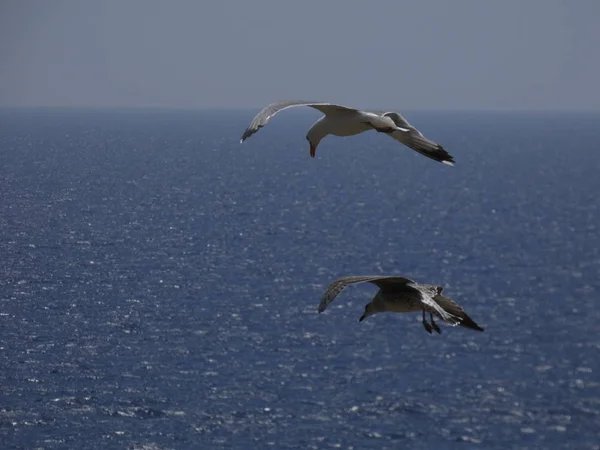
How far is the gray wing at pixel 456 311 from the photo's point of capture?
15.6 metres

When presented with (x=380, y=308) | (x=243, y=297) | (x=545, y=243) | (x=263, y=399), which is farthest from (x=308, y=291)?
(x=380, y=308)

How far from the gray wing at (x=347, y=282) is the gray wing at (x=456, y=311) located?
0.60 metres

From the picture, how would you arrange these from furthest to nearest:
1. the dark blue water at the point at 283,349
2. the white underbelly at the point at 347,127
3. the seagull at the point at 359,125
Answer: the dark blue water at the point at 283,349, the white underbelly at the point at 347,127, the seagull at the point at 359,125

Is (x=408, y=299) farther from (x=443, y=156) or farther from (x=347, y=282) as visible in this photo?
(x=443, y=156)

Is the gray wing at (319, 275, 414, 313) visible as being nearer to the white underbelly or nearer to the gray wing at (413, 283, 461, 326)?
the gray wing at (413, 283, 461, 326)

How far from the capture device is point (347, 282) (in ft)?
52.1

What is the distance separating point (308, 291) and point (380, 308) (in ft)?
374

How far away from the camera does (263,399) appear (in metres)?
91.2

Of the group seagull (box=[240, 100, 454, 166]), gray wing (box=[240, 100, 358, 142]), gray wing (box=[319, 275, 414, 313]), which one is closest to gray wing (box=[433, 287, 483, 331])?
gray wing (box=[319, 275, 414, 313])

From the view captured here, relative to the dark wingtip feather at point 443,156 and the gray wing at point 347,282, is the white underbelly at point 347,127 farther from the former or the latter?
the gray wing at point 347,282

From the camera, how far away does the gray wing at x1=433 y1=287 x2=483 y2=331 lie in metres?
15.6

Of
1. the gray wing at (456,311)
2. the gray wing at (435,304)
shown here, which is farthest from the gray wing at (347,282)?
the gray wing at (456,311)

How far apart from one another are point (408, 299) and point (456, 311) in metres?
0.69

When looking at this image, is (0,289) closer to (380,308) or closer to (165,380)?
(165,380)
